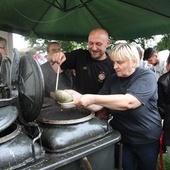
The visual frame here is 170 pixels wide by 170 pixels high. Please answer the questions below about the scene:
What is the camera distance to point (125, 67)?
1899 millimetres

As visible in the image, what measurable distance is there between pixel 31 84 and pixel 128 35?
3.88 metres

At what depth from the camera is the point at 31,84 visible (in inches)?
56.3

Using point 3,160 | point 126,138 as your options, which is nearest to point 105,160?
point 126,138

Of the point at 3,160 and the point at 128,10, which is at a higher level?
the point at 128,10

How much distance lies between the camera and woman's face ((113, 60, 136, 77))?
1890 mm

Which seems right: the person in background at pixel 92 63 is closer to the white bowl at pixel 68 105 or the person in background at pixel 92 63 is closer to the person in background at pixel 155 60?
the white bowl at pixel 68 105

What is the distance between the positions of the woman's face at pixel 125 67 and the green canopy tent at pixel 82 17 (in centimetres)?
156

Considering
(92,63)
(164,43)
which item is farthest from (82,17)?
(164,43)

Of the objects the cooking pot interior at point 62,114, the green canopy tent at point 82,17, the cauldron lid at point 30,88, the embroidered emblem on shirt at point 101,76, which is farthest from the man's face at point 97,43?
the cauldron lid at point 30,88

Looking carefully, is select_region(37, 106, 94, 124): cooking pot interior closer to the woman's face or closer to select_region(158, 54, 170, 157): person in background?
the woman's face

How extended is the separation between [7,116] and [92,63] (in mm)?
1606

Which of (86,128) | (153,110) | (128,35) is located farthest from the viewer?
(128,35)

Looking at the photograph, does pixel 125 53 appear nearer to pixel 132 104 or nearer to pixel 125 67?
pixel 125 67

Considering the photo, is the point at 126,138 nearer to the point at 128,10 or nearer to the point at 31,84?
the point at 31,84
